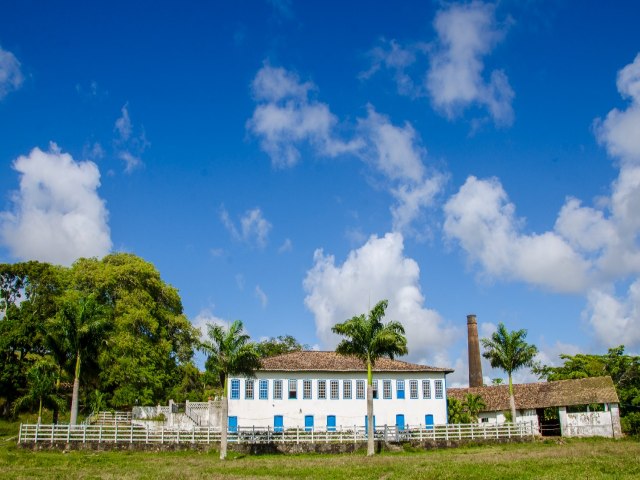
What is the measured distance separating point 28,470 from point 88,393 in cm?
2475

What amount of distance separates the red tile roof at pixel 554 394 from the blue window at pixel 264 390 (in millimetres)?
20088

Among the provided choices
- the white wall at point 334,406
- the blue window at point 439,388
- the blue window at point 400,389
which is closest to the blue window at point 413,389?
the white wall at point 334,406

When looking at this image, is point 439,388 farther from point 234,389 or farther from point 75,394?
point 75,394

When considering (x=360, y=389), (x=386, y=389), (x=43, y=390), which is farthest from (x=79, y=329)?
(x=386, y=389)

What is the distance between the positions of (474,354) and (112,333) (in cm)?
3932

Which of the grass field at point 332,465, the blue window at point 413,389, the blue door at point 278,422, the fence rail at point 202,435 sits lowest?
the grass field at point 332,465

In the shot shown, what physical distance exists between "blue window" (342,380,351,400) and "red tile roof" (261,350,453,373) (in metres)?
1.02

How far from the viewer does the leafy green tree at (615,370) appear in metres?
53.2

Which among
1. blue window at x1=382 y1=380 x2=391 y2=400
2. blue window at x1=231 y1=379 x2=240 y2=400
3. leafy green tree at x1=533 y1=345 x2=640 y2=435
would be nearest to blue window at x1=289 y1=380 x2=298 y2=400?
blue window at x1=231 y1=379 x2=240 y2=400

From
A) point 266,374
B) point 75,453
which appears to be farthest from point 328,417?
point 75,453

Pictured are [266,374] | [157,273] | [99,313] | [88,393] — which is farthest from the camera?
[157,273]

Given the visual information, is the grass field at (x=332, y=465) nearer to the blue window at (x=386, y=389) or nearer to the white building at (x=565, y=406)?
the blue window at (x=386, y=389)

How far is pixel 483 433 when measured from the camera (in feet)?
128

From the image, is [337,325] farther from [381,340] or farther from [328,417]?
[328,417]
